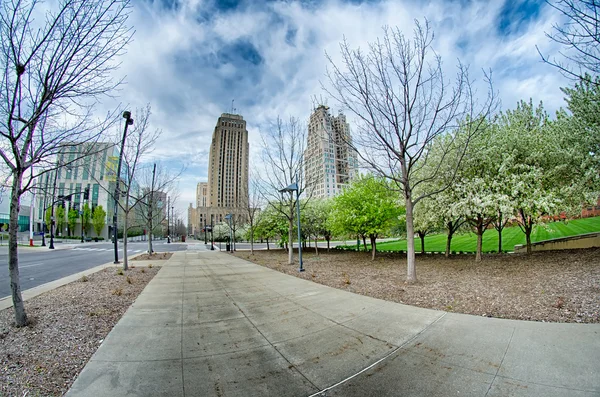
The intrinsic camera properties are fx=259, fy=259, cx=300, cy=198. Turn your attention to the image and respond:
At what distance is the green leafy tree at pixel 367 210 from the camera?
50.7ft

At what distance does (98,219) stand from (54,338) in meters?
80.8

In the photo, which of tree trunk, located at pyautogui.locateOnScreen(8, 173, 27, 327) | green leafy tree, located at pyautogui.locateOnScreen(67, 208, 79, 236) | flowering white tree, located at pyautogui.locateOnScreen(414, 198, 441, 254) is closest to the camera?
tree trunk, located at pyautogui.locateOnScreen(8, 173, 27, 327)

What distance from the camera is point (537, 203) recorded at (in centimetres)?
955

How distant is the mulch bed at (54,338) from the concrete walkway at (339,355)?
244 millimetres

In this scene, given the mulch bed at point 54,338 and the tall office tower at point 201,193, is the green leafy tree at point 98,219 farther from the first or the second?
the mulch bed at point 54,338

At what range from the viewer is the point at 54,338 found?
4.09 m

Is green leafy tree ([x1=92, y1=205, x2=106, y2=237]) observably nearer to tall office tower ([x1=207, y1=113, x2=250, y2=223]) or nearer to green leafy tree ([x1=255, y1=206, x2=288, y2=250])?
tall office tower ([x1=207, y1=113, x2=250, y2=223])

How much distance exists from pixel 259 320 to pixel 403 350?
2632 mm

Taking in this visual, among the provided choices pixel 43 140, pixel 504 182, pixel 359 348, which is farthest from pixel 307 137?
pixel 359 348

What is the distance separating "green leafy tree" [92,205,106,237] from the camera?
68.1 metres

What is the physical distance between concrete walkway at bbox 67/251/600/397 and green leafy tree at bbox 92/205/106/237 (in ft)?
262

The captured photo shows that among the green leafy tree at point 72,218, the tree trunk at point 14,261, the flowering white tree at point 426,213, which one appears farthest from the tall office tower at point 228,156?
the tree trunk at point 14,261

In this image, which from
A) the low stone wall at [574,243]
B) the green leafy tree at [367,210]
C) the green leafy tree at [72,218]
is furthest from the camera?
the green leafy tree at [72,218]

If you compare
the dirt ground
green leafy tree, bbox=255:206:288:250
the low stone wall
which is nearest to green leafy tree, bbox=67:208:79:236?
green leafy tree, bbox=255:206:288:250
